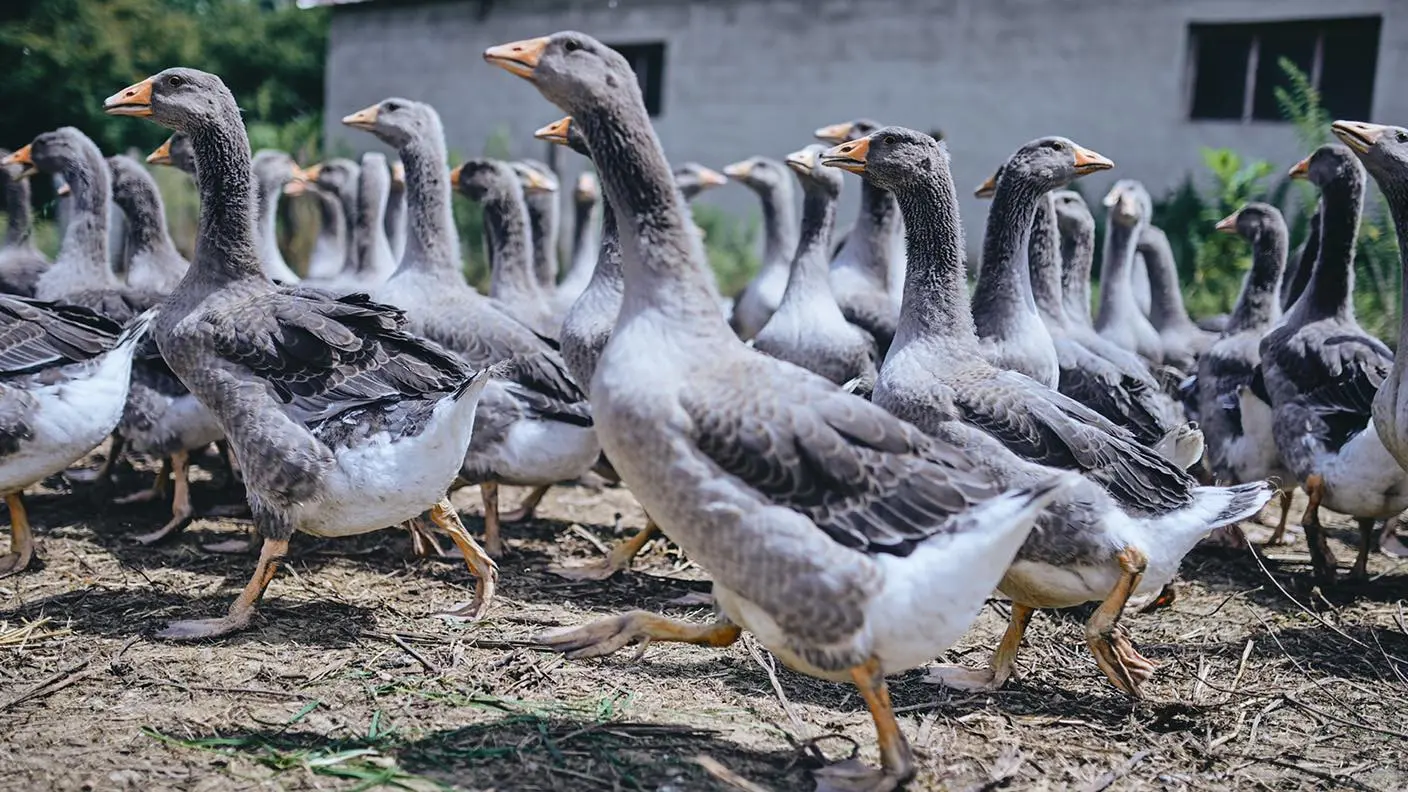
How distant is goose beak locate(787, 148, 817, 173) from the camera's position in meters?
8.82

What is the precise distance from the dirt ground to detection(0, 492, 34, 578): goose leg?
0.14m

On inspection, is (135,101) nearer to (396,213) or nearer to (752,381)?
(752,381)

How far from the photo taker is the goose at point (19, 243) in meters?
9.70

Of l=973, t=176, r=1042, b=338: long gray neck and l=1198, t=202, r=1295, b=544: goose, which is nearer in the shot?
l=973, t=176, r=1042, b=338: long gray neck

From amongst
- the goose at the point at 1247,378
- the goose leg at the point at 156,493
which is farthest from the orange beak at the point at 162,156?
the goose at the point at 1247,378

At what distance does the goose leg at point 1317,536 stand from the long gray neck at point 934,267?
9.33 feet

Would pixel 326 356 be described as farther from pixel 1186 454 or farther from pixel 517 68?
pixel 1186 454

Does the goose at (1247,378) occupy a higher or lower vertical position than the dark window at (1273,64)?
lower

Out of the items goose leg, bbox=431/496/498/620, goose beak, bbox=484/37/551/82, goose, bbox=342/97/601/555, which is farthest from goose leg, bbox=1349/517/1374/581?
goose beak, bbox=484/37/551/82

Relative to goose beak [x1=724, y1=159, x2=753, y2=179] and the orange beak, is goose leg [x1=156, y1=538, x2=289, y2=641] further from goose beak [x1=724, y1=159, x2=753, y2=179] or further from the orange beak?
goose beak [x1=724, y1=159, x2=753, y2=179]

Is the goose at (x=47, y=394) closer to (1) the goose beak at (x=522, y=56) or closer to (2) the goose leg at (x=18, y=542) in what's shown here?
(2) the goose leg at (x=18, y=542)

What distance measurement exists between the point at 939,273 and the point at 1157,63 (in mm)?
13767

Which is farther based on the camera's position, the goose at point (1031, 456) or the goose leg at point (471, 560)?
the goose leg at point (471, 560)

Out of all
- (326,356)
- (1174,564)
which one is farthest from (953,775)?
(326,356)
